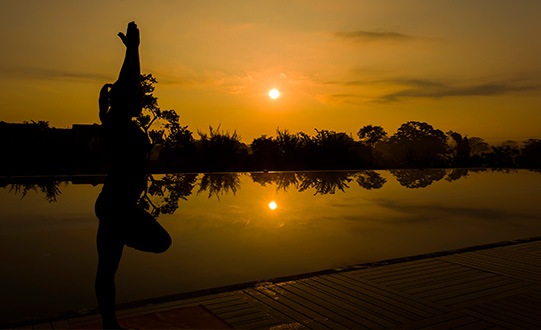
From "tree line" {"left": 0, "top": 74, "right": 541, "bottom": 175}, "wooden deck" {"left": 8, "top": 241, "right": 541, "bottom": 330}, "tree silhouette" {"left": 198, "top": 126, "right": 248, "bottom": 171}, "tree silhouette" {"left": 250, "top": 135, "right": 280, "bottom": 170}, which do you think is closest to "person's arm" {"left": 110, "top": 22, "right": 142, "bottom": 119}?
"wooden deck" {"left": 8, "top": 241, "right": 541, "bottom": 330}

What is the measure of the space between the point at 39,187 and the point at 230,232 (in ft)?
25.8

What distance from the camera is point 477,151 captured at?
27312mm

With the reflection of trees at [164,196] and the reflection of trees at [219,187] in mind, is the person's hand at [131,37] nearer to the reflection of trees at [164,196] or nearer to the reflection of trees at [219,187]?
the reflection of trees at [164,196]

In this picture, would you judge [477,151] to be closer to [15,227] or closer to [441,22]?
[441,22]

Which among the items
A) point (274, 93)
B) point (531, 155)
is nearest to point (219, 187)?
point (274, 93)

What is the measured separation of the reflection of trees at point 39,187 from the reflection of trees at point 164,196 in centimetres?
210

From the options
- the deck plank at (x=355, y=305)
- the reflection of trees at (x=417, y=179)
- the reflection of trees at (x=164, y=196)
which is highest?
the reflection of trees at (x=417, y=179)

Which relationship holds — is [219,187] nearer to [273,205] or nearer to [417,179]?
[273,205]

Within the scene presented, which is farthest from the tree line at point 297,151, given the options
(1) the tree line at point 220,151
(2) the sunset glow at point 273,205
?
(2) the sunset glow at point 273,205

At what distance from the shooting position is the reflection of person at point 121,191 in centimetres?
229

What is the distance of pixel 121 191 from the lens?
2.30 m

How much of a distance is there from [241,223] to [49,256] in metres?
2.89

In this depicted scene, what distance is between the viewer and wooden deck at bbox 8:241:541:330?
2.77 meters

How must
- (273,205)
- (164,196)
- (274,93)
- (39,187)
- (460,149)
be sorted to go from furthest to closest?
(460,149) → (274,93) → (39,187) → (164,196) → (273,205)
